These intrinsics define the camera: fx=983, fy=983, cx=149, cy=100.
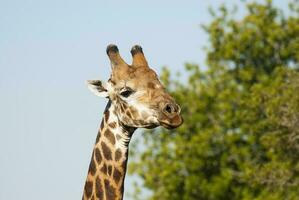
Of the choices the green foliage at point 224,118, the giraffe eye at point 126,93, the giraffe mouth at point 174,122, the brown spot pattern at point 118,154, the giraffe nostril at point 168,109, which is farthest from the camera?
the green foliage at point 224,118

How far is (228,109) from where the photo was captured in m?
46.1

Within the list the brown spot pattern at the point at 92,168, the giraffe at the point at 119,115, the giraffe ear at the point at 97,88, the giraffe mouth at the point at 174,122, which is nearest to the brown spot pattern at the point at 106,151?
the giraffe at the point at 119,115

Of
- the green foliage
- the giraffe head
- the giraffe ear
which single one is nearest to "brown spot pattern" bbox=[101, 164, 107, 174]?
the giraffe head

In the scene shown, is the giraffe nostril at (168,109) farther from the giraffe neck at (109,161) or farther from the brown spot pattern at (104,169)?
the brown spot pattern at (104,169)

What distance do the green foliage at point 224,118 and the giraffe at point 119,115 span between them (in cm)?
3090

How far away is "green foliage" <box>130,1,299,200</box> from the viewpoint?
45.3 meters

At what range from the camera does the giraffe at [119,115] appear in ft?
36.7

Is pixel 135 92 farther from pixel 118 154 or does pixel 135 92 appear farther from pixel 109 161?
pixel 109 161

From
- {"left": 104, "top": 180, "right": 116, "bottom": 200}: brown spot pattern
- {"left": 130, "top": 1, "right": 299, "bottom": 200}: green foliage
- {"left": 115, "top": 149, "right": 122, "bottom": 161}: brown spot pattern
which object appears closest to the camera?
{"left": 104, "top": 180, "right": 116, "bottom": 200}: brown spot pattern

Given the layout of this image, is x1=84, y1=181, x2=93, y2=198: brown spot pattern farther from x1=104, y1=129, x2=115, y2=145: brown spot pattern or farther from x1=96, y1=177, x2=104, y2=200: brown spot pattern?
x1=104, y1=129, x2=115, y2=145: brown spot pattern

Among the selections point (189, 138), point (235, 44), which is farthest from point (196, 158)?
point (235, 44)

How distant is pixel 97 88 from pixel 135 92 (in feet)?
1.58

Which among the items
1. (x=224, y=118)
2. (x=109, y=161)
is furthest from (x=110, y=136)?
(x=224, y=118)

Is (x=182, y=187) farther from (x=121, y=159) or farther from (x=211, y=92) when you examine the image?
(x=121, y=159)
